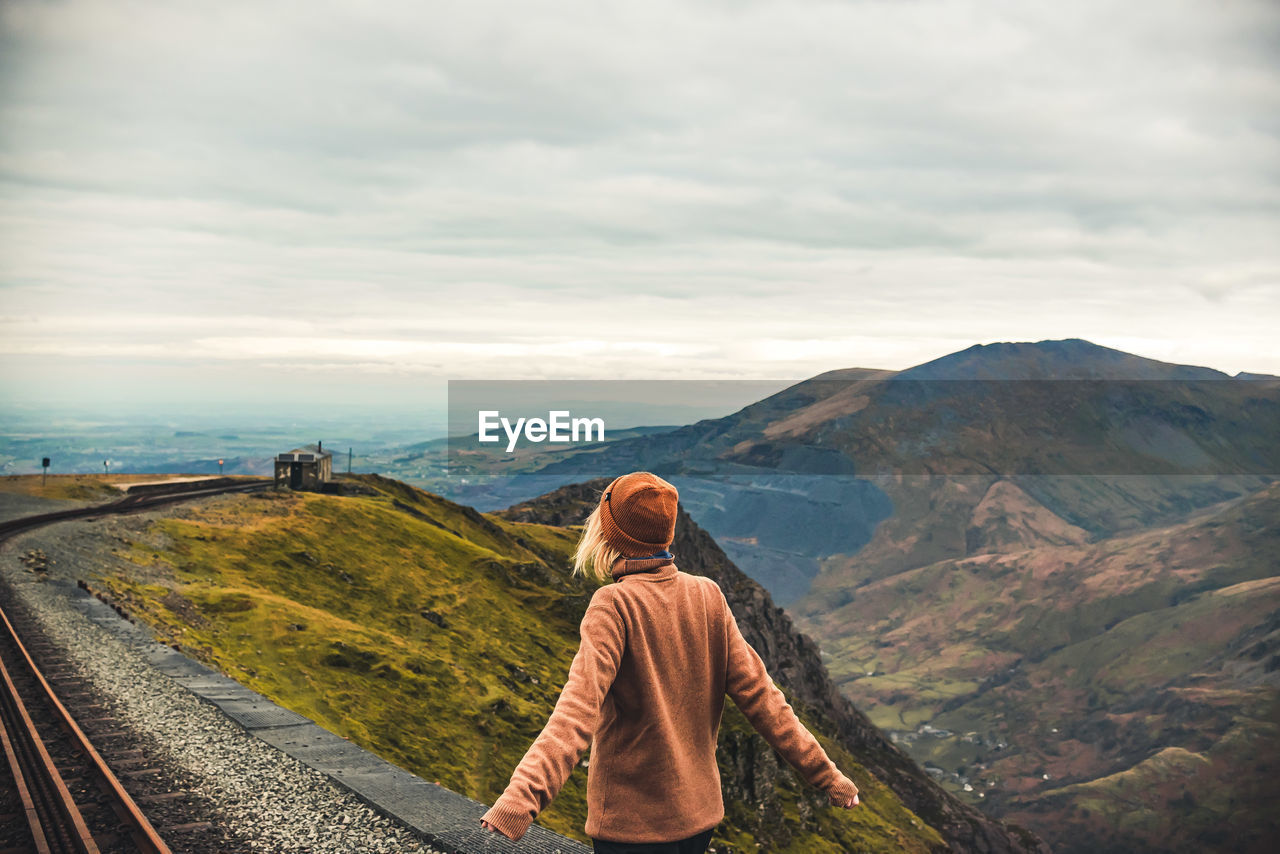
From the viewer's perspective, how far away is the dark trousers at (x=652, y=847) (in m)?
6.74

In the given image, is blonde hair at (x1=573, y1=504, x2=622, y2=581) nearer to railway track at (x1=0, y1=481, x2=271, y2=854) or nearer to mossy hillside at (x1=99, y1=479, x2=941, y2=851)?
railway track at (x1=0, y1=481, x2=271, y2=854)

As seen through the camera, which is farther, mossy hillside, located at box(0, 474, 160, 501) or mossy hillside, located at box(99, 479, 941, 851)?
mossy hillside, located at box(0, 474, 160, 501)

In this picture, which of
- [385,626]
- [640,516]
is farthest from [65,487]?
[640,516]

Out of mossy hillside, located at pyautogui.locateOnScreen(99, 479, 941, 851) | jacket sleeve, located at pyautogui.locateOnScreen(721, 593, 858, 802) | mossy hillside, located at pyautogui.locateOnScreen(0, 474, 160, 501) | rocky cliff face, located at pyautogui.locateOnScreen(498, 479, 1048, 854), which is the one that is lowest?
rocky cliff face, located at pyautogui.locateOnScreen(498, 479, 1048, 854)

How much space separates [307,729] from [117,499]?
68.8 metres

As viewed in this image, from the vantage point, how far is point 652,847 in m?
6.74

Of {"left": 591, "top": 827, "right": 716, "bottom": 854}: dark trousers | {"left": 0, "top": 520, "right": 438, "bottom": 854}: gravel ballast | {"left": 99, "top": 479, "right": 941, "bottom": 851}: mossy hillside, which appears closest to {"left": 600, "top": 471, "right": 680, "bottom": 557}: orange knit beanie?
Answer: {"left": 591, "top": 827, "right": 716, "bottom": 854}: dark trousers

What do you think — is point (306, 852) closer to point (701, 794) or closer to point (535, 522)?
point (701, 794)

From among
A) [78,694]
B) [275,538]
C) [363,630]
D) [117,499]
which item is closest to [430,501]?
[117,499]

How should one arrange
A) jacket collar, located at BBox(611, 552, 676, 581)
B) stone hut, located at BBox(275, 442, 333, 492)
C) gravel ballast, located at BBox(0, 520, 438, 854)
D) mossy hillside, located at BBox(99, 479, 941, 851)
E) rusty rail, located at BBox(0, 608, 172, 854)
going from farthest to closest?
1. stone hut, located at BBox(275, 442, 333, 492)
2. mossy hillside, located at BBox(99, 479, 941, 851)
3. gravel ballast, located at BBox(0, 520, 438, 854)
4. rusty rail, located at BBox(0, 608, 172, 854)
5. jacket collar, located at BBox(611, 552, 676, 581)

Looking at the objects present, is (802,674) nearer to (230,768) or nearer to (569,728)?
(230,768)

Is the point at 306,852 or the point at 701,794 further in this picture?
the point at 306,852

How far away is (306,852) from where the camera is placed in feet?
48.5

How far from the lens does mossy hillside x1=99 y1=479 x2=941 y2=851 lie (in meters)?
39.9
